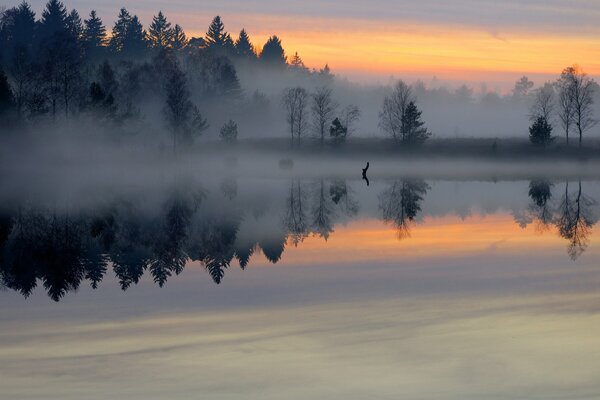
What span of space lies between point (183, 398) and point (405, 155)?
130795 millimetres

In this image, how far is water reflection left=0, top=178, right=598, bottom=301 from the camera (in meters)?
27.7

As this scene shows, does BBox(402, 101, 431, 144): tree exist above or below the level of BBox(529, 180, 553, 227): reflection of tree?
above

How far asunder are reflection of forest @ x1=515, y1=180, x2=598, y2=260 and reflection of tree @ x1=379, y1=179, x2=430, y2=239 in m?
5.75

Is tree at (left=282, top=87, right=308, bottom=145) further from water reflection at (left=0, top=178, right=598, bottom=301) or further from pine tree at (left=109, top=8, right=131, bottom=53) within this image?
water reflection at (left=0, top=178, right=598, bottom=301)

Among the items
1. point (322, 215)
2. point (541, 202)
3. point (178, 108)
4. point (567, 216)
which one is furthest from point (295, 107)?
point (567, 216)

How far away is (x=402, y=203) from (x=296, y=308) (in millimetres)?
37148

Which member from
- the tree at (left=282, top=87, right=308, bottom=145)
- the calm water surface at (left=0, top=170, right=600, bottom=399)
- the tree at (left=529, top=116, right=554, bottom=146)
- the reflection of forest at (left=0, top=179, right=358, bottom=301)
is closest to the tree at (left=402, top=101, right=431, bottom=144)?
the tree at (left=529, top=116, right=554, bottom=146)

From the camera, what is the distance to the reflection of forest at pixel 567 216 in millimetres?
36844

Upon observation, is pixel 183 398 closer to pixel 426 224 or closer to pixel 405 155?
pixel 426 224

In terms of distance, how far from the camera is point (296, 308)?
2112 centimetres

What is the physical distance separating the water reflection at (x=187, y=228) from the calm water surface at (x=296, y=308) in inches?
6.4

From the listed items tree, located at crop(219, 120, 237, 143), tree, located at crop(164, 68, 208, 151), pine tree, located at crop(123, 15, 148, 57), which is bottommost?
tree, located at crop(219, 120, 237, 143)

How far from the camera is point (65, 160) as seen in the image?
114812mm

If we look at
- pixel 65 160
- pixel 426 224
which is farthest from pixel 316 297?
pixel 65 160
